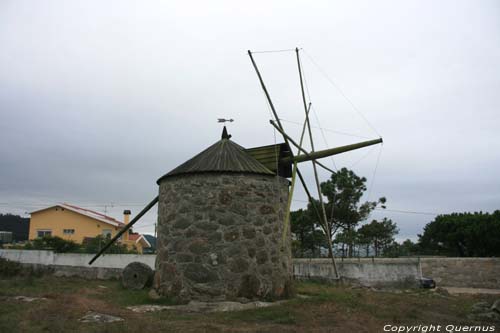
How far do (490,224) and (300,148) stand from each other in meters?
28.2

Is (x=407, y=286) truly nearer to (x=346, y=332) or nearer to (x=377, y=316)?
(x=377, y=316)

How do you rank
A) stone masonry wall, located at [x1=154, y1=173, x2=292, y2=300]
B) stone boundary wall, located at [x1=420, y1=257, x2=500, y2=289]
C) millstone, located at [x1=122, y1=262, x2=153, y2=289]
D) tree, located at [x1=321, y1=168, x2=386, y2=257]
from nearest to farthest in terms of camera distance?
stone masonry wall, located at [x1=154, y1=173, x2=292, y2=300], millstone, located at [x1=122, y1=262, x2=153, y2=289], stone boundary wall, located at [x1=420, y1=257, x2=500, y2=289], tree, located at [x1=321, y1=168, x2=386, y2=257]

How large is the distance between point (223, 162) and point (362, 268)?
32.4 feet

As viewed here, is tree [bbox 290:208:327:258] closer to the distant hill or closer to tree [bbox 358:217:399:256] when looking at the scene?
tree [bbox 358:217:399:256]

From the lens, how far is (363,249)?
28.9 m

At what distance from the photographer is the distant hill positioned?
48375mm

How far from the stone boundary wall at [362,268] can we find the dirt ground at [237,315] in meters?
6.18

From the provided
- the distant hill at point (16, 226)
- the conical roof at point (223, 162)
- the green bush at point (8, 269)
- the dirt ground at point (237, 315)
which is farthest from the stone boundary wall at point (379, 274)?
the distant hill at point (16, 226)

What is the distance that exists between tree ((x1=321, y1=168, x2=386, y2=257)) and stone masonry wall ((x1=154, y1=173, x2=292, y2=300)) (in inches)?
835

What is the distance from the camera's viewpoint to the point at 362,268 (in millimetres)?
18016

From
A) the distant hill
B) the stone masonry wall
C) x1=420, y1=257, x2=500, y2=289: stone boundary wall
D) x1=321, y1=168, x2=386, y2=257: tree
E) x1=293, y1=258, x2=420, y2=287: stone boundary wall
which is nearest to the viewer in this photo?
the stone masonry wall

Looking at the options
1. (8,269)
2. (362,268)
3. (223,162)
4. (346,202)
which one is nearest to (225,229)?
(223,162)

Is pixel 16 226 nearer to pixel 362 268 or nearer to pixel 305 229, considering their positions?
pixel 305 229

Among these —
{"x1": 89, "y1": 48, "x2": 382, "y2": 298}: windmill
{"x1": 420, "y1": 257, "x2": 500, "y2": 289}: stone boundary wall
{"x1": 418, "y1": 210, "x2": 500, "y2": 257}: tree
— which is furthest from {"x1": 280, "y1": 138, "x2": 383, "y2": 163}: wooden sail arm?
{"x1": 418, "y1": 210, "x2": 500, "y2": 257}: tree
